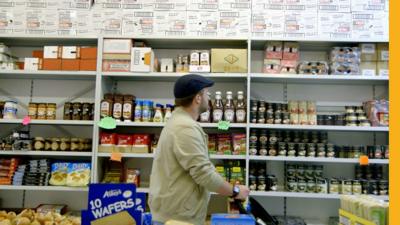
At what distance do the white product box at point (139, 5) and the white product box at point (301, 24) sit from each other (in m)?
1.48

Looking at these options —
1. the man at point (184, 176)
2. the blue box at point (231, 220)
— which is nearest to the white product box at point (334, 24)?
the man at point (184, 176)

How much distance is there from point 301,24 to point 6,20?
10.5ft

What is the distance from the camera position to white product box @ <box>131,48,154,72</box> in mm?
3844

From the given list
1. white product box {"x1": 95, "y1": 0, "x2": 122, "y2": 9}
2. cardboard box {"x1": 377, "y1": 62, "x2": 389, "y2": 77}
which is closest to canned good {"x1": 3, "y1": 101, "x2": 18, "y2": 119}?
white product box {"x1": 95, "y1": 0, "x2": 122, "y2": 9}

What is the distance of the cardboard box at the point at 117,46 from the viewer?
12.7ft

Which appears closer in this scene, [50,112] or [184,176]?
[184,176]

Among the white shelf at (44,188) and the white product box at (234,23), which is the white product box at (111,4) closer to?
the white product box at (234,23)

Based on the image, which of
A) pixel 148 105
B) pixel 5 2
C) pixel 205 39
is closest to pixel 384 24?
pixel 205 39

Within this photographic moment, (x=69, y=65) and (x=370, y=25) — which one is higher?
(x=370, y=25)

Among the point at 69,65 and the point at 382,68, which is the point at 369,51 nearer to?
the point at 382,68

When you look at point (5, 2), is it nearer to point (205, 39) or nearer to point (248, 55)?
point (205, 39)

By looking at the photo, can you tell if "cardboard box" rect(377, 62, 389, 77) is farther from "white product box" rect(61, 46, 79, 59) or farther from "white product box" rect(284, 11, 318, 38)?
"white product box" rect(61, 46, 79, 59)

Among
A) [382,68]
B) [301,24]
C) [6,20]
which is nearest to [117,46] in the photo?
[6,20]

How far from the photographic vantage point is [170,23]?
3910 mm
